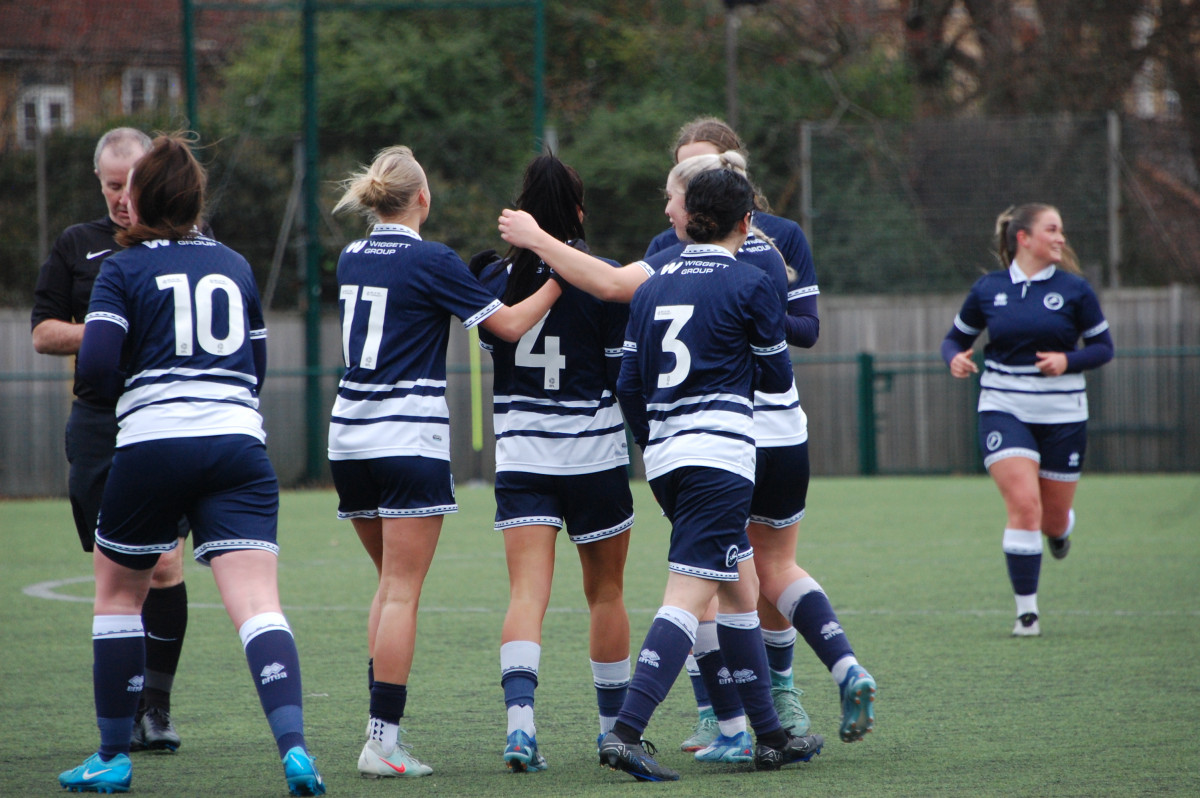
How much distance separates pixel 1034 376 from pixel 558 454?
3.62 m

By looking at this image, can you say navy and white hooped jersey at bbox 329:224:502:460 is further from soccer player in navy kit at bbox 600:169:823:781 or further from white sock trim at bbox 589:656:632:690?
white sock trim at bbox 589:656:632:690

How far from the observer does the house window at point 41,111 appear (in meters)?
20.7

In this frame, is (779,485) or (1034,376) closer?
(779,485)

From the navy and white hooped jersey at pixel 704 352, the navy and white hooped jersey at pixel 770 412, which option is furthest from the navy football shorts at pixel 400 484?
the navy and white hooped jersey at pixel 770 412

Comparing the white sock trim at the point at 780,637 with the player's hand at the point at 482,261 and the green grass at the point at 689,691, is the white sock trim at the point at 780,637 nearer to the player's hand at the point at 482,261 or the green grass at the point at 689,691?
the green grass at the point at 689,691

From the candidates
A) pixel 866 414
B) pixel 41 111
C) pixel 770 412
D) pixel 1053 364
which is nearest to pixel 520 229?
pixel 770 412

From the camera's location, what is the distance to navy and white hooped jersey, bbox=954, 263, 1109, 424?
7105 mm

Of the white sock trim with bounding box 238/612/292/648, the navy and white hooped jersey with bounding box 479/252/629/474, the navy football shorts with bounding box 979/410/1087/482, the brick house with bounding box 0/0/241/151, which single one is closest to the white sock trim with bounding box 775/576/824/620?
the navy and white hooped jersey with bounding box 479/252/629/474

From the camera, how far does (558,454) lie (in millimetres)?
4398

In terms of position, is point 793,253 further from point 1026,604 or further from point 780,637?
point 1026,604

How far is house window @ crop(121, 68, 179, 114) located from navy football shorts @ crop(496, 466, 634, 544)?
1934cm

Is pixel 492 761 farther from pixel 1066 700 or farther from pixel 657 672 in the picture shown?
pixel 1066 700

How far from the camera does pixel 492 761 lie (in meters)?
4.51

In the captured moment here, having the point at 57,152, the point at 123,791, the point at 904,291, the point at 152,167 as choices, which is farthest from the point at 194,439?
the point at 57,152
